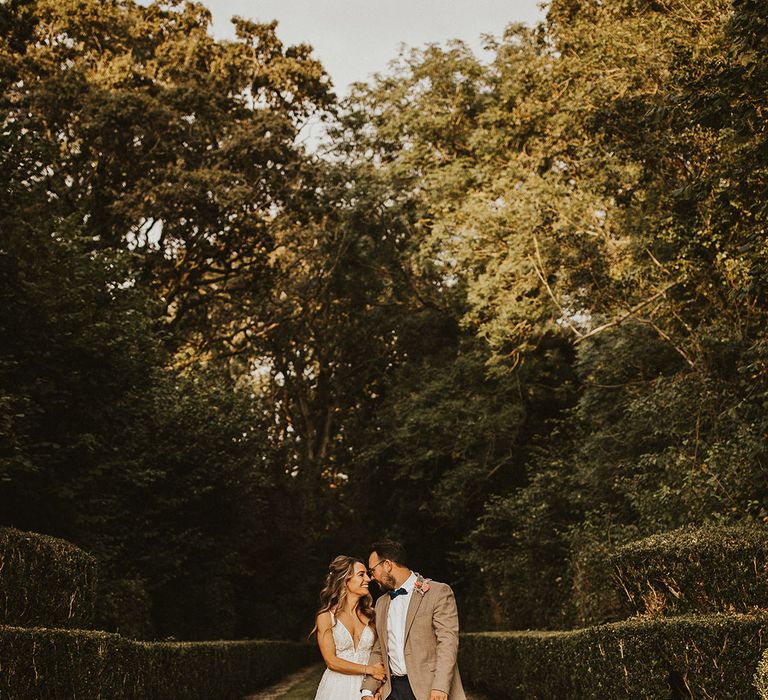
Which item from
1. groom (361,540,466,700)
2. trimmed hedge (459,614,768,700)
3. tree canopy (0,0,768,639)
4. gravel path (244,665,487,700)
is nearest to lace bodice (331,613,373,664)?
groom (361,540,466,700)

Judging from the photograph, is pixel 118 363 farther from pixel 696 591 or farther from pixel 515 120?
pixel 515 120

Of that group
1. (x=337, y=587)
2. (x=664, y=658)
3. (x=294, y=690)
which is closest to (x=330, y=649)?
(x=337, y=587)

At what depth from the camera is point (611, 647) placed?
798 cm

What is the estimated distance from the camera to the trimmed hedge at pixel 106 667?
241 inches

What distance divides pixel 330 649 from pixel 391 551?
172 cm

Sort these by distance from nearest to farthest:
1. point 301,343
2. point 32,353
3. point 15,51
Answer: point 32,353 → point 15,51 → point 301,343

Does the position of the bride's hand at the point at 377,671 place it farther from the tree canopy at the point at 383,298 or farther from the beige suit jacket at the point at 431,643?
the tree canopy at the point at 383,298

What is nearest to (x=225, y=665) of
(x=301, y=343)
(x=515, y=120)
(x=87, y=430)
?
(x=87, y=430)

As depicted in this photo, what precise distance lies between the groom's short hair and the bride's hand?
0.72 m

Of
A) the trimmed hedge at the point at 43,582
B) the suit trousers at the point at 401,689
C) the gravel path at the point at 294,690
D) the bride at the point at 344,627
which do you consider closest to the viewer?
the suit trousers at the point at 401,689

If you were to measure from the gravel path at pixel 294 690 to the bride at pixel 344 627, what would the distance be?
11661 millimetres

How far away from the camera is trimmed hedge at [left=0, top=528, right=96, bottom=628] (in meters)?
7.30

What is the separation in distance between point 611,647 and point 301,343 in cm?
2639

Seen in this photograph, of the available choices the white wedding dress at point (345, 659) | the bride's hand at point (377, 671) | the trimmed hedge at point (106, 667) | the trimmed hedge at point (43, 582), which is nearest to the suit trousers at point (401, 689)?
the bride's hand at point (377, 671)
